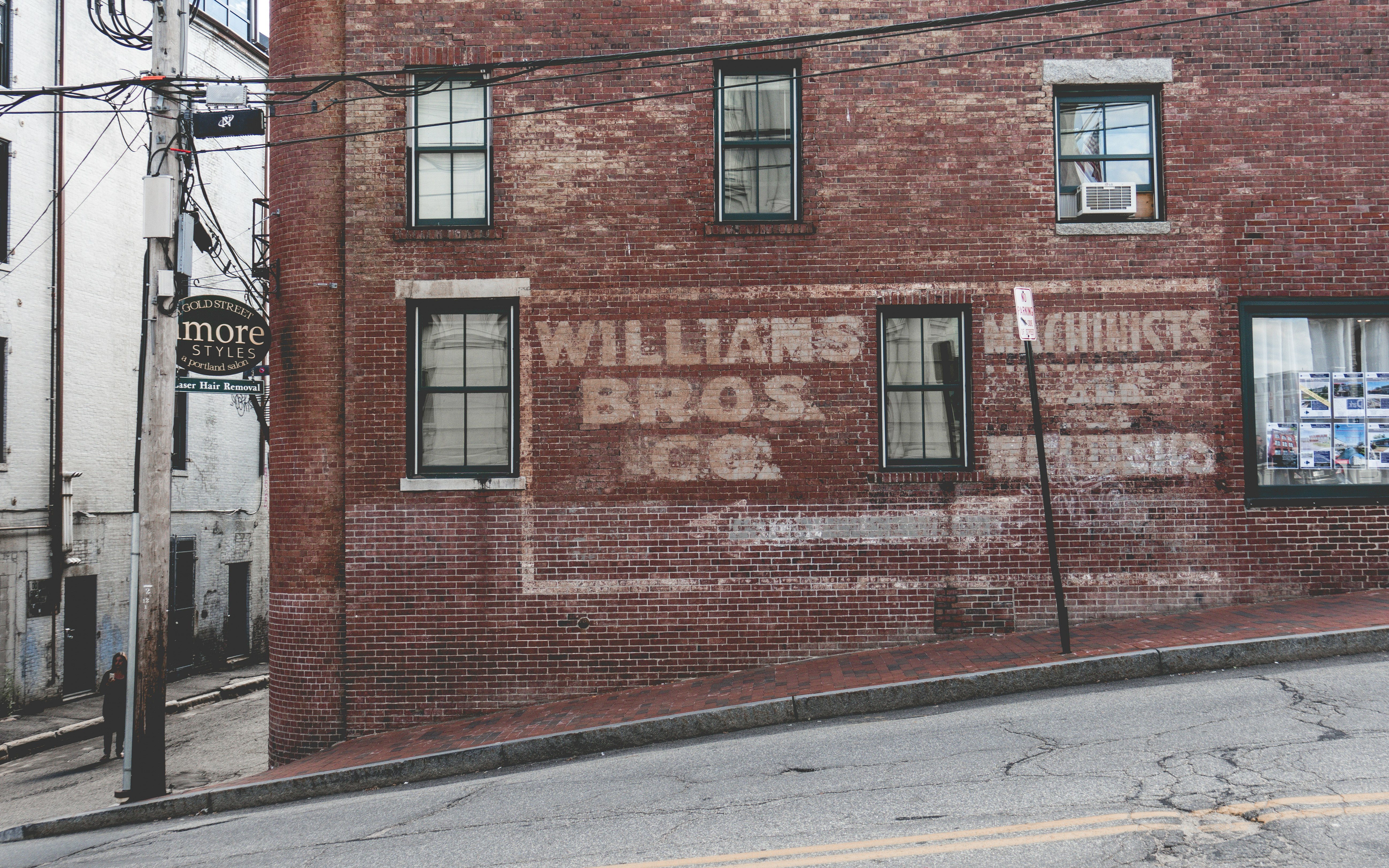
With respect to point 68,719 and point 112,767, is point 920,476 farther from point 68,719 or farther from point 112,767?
point 68,719

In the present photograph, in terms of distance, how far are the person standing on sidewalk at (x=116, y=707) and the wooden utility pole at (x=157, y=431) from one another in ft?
14.7

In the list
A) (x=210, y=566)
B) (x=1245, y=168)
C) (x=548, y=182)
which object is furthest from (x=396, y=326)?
(x=210, y=566)

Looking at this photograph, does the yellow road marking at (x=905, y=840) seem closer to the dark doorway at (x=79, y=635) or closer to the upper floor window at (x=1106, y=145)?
the upper floor window at (x=1106, y=145)

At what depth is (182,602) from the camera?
21891mm

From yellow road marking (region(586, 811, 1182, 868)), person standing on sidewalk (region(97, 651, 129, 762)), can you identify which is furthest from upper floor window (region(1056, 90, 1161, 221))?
person standing on sidewalk (region(97, 651, 129, 762))

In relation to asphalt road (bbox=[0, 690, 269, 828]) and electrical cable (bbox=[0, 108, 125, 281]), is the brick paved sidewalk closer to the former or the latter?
asphalt road (bbox=[0, 690, 269, 828])

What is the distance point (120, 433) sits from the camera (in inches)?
784

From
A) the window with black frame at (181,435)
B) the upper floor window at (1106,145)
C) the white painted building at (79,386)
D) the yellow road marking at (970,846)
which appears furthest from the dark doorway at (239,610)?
the yellow road marking at (970,846)

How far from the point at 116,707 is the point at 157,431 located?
6272mm

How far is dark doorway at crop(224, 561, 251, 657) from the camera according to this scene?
77.6 ft

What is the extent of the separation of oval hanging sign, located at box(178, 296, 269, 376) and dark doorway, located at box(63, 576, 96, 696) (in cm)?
1042

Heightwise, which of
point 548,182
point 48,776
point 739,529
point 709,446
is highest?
point 548,182

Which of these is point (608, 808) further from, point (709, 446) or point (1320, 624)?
point (1320, 624)

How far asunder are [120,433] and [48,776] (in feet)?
26.1
